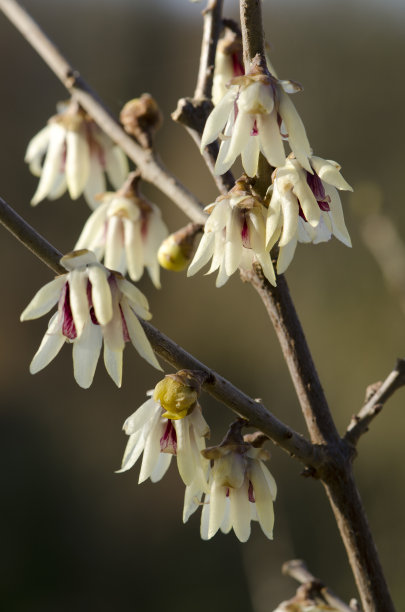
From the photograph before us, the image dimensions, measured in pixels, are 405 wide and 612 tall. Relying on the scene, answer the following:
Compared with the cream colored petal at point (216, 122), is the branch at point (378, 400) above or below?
below

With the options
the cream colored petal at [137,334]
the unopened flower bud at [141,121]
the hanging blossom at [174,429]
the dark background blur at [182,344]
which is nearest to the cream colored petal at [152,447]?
the hanging blossom at [174,429]

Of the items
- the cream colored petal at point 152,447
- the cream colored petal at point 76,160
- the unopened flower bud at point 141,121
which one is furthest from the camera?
the cream colored petal at point 76,160

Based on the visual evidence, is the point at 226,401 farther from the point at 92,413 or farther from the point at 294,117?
the point at 92,413

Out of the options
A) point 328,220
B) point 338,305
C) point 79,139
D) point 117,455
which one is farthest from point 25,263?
point 328,220

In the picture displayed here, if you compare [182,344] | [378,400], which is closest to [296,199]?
[378,400]

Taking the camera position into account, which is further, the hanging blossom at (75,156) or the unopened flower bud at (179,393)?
the hanging blossom at (75,156)

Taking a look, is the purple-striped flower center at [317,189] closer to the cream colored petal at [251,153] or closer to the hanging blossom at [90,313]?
the cream colored petal at [251,153]

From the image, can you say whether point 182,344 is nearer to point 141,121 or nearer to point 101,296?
point 141,121
